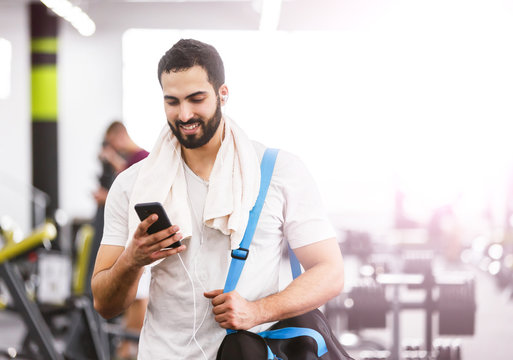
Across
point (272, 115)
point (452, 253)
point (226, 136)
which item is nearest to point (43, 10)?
point (272, 115)

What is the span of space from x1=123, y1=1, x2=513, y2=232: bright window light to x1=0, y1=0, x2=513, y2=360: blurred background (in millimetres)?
20

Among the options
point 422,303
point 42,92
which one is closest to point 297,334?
point 422,303

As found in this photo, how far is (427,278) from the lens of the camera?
3.41 metres

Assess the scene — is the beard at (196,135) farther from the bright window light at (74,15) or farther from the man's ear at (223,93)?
the bright window light at (74,15)

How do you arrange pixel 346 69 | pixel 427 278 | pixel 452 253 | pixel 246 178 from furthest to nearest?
1. pixel 346 69
2. pixel 452 253
3. pixel 427 278
4. pixel 246 178

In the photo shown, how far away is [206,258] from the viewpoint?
1.22m

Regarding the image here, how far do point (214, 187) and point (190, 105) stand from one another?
0.61 feet

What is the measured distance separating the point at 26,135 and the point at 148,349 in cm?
774

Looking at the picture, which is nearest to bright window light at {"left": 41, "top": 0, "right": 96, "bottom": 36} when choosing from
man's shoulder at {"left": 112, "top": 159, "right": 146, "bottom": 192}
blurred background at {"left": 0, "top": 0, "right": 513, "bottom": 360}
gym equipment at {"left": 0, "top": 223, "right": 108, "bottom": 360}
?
blurred background at {"left": 0, "top": 0, "right": 513, "bottom": 360}

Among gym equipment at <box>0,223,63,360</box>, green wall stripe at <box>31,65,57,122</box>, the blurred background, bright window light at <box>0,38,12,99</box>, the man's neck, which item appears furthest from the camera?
bright window light at <box>0,38,12,99</box>

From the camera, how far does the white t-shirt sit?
1203 mm

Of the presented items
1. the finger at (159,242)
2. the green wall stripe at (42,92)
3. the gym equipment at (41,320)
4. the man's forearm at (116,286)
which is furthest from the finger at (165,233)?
the green wall stripe at (42,92)

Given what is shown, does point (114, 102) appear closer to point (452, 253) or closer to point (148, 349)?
point (452, 253)

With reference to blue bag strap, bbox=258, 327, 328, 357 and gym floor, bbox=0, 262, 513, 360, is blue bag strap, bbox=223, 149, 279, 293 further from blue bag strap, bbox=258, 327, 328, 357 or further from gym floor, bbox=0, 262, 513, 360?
gym floor, bbox=0, 262, 513, 360
